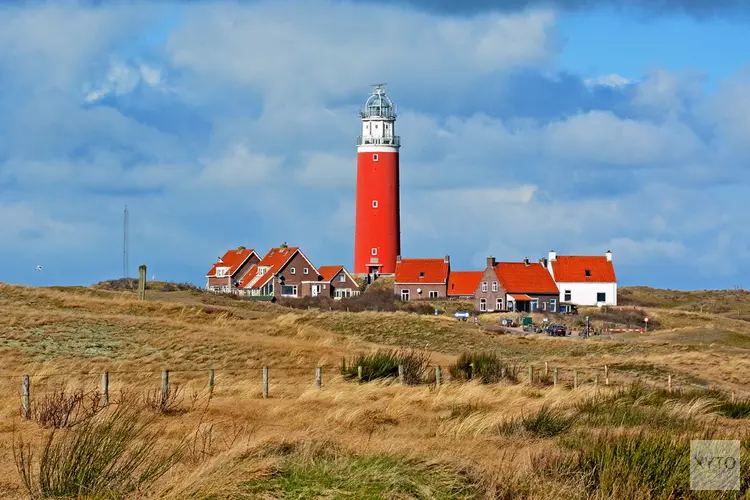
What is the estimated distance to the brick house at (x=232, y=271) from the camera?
320 ft

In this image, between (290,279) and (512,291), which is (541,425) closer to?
(512,291)

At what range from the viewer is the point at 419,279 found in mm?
87812

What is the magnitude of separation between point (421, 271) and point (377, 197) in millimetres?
7633

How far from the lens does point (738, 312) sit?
9525 centimetres

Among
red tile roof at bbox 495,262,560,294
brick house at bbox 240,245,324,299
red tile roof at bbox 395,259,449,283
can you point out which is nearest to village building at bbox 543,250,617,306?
red tile roof at bbox 495,262,560,294

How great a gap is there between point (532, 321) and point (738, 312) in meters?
31.1

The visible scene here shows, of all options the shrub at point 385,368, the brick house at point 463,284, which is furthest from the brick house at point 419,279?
the shrub at point 385,368

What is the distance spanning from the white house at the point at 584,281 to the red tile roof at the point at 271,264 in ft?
71.4

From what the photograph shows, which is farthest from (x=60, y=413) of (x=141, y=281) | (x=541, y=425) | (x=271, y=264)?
(x=271, y=264)

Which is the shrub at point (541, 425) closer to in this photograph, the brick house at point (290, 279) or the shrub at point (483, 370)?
the shrub at point (483, 370)

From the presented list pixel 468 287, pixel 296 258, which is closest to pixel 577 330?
pixel 468 287

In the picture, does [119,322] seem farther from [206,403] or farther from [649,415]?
[649,415]

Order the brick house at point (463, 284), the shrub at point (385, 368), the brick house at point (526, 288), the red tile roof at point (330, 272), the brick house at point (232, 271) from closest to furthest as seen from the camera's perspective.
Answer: the shrub at point (385, 368) → the brick house at point (526, 288) → the brick house at point (463, 284) → the red tile roof at point (330, 272) → the brick house at point (232, 271)

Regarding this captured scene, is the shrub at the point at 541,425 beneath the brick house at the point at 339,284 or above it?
beneath
